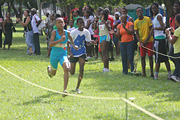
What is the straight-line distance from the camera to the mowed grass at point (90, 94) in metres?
7.18

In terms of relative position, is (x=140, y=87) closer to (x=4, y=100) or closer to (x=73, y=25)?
(x=4, y=100)

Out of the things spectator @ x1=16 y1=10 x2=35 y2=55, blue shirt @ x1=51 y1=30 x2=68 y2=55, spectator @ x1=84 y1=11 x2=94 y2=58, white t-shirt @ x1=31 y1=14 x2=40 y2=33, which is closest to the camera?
blue shirt @ x1=51 y1=30 x2=68 y2=55

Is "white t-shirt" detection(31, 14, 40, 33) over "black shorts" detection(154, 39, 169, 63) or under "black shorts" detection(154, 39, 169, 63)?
over

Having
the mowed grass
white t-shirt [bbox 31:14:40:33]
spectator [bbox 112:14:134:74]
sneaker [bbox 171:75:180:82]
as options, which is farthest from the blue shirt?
white t-shirt [bbox 31:14:40:33]

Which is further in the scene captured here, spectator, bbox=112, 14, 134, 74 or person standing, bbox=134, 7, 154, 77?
spectator, bbox=112, 14, 134, 74

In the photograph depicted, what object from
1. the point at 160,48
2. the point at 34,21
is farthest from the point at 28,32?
the point at 160,48

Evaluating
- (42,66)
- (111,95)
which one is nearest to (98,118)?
(111,95)

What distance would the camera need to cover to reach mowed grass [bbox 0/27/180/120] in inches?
283

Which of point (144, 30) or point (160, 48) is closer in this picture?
point (160, 48)

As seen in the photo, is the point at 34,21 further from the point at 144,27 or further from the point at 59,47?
the point at 59,47

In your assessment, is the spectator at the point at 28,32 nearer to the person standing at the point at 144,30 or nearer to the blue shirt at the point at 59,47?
the person standing at the point at 144,30

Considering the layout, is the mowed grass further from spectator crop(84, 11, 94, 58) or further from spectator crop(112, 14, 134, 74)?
spectator crop(84, 11, 94, 58)

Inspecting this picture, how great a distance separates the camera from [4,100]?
28.4 ft

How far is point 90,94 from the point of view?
360 inches
